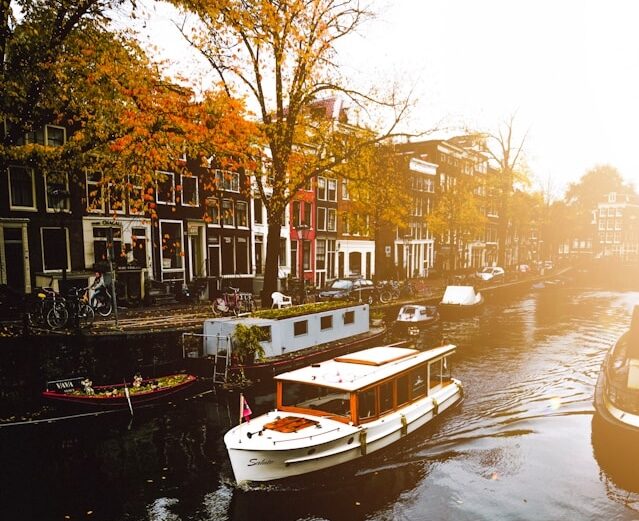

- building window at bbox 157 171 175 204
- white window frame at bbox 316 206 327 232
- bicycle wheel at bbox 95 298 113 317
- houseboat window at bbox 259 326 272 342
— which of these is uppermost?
building window at bbox 157 171 175 204

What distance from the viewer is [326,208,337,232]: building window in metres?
43.4

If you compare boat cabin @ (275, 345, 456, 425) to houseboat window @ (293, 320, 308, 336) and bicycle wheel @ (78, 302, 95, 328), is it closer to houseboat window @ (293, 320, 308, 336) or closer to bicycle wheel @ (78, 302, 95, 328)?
houseboat window @ (293, 320, 308, 336)

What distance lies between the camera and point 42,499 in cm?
1048

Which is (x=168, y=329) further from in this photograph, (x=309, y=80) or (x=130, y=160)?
(x=309, y=80)

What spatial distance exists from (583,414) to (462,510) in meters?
8.13

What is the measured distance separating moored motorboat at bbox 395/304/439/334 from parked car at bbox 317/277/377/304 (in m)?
3.95

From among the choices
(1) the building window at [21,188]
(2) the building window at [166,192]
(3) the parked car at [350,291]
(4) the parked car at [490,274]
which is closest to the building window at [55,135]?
(1) the building window at [21,188]

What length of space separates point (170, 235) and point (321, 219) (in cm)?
1652

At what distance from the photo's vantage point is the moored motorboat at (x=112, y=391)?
14.4 m

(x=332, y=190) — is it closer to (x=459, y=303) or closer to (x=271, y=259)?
(x=459, y=303)

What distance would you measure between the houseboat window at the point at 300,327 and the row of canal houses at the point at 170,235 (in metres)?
4.17

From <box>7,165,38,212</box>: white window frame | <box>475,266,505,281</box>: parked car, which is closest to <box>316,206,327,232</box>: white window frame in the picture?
<box>475,266,505,281</box>: parked car

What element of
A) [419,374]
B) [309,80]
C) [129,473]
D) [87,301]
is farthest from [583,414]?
[87,301]

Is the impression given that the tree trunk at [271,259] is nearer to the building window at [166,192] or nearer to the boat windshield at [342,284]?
the building window at [166,192]
